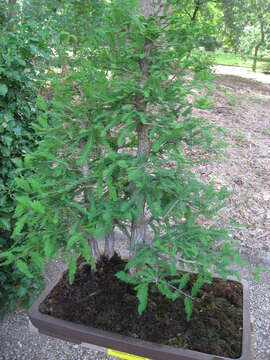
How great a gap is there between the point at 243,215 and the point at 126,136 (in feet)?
6.91

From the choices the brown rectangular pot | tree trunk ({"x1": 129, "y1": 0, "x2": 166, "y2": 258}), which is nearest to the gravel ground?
tree trunk ({"x1": 129, "y1": 0, "x2": 166, "y2": 258})

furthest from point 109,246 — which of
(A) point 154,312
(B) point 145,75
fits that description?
(B) point 145,75

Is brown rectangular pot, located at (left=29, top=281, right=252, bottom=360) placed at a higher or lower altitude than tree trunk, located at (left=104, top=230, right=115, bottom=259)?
lower

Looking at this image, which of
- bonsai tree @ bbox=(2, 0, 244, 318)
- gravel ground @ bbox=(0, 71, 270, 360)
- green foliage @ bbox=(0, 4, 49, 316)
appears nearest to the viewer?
bonsai tree @ bbox=(2, 0, 244, 318)

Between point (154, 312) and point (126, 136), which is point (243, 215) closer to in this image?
point (154, 312)

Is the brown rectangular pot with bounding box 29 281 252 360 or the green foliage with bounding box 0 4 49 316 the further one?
the green foliage with bounding box 0 4 49 316

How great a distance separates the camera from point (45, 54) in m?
1.79

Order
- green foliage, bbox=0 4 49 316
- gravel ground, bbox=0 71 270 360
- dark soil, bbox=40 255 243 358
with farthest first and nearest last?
gravel ground, bbox=0 71 270 360 → green foliage, bbox=0 4 49 316 → dark soil, bbox=40 255 243 358

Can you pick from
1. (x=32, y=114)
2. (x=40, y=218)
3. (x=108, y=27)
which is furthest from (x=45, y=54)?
(x=40, y=218)

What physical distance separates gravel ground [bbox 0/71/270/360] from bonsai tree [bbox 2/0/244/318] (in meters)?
0.28

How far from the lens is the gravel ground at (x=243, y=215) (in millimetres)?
1906

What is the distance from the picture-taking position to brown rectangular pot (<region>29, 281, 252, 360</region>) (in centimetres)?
124

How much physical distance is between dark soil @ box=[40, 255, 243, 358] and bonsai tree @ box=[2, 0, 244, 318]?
0.52 ft

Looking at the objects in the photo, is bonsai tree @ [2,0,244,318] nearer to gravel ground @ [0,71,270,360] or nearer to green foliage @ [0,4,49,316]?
gravel ground @ [0,71,270,360]
